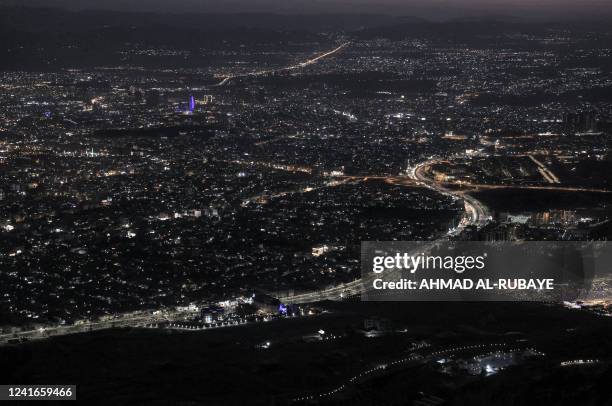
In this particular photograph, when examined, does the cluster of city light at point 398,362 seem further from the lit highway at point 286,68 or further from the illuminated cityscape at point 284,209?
the lit highway at point 286,68

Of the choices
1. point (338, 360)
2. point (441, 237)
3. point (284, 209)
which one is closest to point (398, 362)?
point (338, 360)

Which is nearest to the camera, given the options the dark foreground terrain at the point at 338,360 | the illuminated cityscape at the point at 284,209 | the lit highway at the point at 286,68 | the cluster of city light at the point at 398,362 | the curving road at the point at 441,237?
the dark foreground terrain at the point at 338,360

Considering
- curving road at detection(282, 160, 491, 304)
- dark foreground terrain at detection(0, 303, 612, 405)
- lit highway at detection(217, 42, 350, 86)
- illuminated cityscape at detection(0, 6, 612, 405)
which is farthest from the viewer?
lit highway at detection(217, 42, 350, 86)

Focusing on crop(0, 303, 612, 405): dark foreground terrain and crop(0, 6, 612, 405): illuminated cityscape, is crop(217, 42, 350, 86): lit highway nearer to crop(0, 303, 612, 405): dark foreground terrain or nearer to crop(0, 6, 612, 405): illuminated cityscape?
crop(0, 6, 612, 405): illuminated cityscape

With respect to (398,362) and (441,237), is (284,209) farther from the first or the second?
(398,362)

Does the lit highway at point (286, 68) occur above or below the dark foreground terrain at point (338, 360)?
above

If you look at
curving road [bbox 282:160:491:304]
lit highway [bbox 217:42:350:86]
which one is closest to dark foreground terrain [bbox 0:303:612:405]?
curving road [bbox 282:160:491:304]

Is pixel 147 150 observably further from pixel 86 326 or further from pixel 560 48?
pixel 560 48

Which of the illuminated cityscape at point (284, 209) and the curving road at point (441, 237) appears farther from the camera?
the curving road at point (441, 237)

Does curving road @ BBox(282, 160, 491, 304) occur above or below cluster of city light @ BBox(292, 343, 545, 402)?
below

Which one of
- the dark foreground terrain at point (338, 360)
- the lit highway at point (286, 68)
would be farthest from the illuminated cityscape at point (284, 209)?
the lit highway at point (286, 68)

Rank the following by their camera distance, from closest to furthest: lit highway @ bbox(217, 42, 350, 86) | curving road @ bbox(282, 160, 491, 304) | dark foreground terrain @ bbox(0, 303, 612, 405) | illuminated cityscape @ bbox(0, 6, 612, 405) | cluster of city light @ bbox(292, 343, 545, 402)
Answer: dark foreground terrain @ bbox(0, 303, 612, 405)
cluster of city light @ bbox(292, 343, 545, 402)
illuminated cityscape @ bbox(0, 6, 612, 405)
curving road @ bbox(282, 160, 491, 304)
lit highway @ bbox(217, 42, 350, 86)
